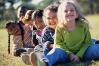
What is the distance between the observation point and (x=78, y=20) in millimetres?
5594

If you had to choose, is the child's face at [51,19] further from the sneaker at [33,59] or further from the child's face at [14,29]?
the child's face at [14,29]

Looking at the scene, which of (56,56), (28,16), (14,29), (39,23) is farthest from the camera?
(28,16)

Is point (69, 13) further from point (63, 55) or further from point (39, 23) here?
point (39, 23)

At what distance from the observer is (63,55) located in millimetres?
5328

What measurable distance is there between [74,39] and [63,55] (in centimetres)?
29

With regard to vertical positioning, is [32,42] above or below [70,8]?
below

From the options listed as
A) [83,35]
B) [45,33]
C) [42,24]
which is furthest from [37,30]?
[83,35]

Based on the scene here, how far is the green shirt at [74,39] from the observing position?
5406 millimetres

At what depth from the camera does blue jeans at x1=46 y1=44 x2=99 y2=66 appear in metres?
5.10

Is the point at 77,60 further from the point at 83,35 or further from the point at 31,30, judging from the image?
the point at 31,30

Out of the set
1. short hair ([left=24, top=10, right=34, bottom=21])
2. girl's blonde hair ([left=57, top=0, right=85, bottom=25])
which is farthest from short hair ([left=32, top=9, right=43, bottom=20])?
girl's blonde hair ([left=57, top=0, right=85, bottom=25])

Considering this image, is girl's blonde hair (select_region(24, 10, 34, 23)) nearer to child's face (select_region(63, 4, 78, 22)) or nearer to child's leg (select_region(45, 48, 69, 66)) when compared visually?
child's face (select_region(63, 4, 78, 22))

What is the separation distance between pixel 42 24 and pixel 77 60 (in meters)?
1.36

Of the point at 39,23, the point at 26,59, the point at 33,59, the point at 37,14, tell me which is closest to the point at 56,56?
the point at 33,59
